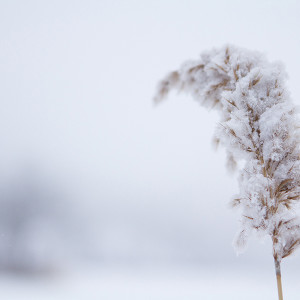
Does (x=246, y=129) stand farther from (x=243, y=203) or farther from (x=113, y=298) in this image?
(x=113, y=298)

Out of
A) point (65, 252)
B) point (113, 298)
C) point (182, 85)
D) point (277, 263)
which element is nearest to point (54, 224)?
point (65, 252)

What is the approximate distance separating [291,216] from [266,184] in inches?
10.0

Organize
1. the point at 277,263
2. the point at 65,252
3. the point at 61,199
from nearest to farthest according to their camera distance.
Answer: the point at 277,263
the point at 65,252
the point at 61,199

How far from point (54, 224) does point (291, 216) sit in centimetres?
793

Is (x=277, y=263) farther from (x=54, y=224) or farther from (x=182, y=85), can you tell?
(x=54, y=224)

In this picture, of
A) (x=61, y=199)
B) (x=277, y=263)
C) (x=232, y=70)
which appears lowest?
(x=277, y=263)

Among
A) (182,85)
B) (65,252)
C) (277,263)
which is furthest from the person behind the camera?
(65,252)

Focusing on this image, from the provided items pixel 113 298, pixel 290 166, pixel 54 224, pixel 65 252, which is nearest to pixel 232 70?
pixel 290 166

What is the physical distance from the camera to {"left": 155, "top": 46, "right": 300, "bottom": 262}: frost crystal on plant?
145 cm

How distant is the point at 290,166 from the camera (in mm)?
1458

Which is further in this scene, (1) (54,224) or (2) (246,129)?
(1) (54,224)

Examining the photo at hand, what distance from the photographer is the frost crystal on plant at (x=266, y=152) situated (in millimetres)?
1450

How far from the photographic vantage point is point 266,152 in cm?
149

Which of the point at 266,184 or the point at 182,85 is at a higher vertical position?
the point at 182,85
